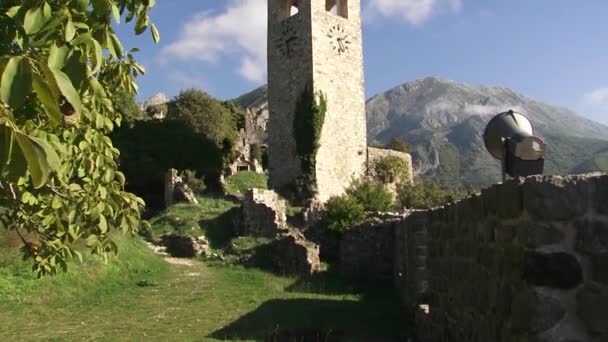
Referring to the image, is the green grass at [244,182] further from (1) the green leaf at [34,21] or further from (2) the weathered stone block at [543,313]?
(1) the green leaf at [34,21]

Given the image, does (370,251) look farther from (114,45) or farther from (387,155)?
(387,155)

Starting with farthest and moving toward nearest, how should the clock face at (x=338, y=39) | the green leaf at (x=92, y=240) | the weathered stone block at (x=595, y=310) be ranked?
1. the clock face at (x=338, y=39)
2. the green leaf at (x=92, y=240)
3. the weathered stone block at (x=595, y=310)

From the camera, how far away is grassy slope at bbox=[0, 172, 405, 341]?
926 centimetres

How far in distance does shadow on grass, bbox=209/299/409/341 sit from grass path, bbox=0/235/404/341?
18mm

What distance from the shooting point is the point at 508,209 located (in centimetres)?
351

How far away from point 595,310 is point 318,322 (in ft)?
23.5

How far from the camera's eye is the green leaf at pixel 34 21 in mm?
1911

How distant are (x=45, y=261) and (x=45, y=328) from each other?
540 centimetres

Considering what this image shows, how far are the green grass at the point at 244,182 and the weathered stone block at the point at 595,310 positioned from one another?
90.5 ft

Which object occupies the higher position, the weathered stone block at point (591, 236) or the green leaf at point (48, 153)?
the green leaf at point (48, 153)

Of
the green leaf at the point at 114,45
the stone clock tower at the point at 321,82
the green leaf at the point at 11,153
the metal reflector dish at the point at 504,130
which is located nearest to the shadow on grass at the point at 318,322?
the metal reflector dish at the point at 504,130

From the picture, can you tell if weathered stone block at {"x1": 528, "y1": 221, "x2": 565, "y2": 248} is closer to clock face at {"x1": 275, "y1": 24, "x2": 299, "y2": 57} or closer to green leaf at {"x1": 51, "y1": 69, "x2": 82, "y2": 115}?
green leaf at {"x1": 51, "y1": 69, "x2": 82, "y2": 115}

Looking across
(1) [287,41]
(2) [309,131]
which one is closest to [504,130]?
(2) [309,131]

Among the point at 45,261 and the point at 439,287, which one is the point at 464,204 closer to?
the point at 439,287
